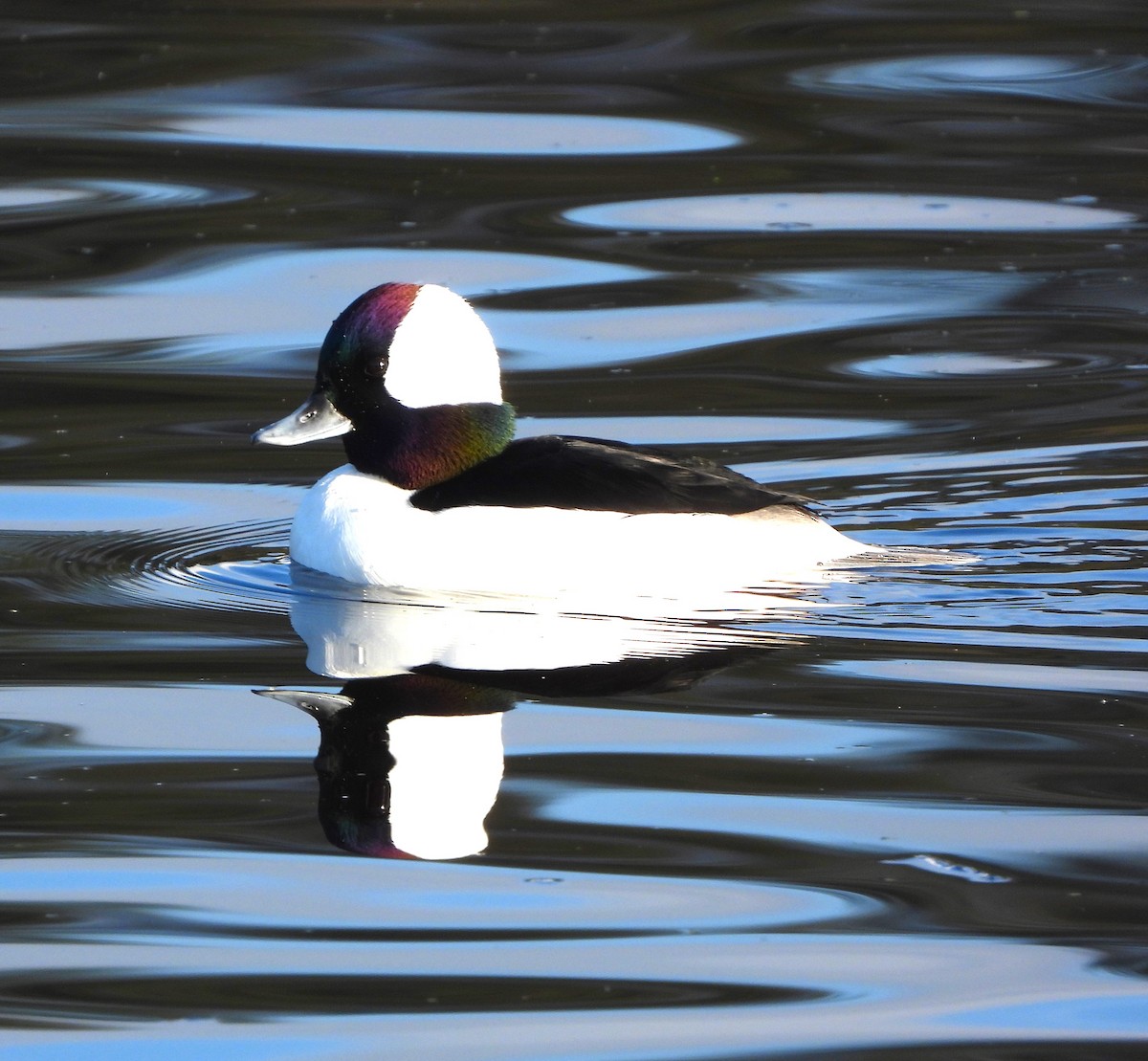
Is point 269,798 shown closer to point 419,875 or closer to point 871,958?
point 419,875

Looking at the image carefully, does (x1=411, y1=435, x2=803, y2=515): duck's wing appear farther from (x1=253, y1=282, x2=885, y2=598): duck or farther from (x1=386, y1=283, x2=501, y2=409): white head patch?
(x1=386, y1=283, x2=501, y2=409): white head patch

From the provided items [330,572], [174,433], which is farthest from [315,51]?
[330,572]

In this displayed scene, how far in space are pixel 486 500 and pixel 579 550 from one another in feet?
1.01

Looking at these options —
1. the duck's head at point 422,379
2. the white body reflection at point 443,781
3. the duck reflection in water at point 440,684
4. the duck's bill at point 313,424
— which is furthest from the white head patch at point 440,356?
the white body reflection at point 443,781

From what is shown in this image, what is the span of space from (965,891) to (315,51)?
34.0 ft

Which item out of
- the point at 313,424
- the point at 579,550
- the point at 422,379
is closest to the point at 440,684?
the point at 579,550

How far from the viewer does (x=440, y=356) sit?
23.0 feet

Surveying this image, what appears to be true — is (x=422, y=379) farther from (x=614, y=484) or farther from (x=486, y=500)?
(x=614, y=484)

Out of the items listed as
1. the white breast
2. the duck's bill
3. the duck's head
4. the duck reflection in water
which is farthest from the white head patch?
the duck reflection in water

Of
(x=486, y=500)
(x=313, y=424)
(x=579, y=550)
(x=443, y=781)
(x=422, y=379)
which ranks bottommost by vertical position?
(x=443, y=781)

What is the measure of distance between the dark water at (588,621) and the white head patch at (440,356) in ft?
2.40

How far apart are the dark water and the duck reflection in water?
2cm

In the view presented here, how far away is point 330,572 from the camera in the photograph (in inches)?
274

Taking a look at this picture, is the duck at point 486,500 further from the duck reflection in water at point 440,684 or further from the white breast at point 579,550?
the duck reflection in water at point 440,684
